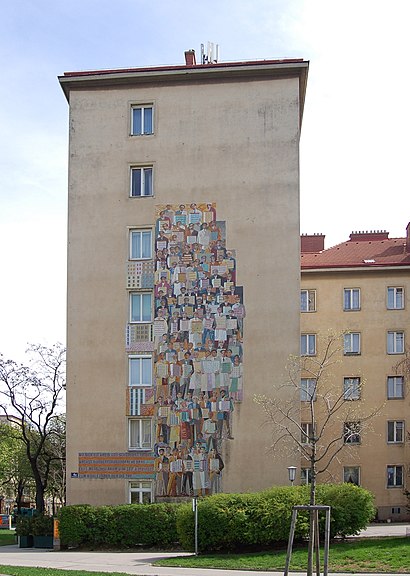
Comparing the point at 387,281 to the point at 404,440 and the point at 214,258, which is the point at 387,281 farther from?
the point at 214,258

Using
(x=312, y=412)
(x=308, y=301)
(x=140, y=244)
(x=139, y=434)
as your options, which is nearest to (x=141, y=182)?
(x=140, y=244)

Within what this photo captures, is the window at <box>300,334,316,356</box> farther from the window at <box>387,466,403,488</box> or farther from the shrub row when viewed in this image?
the shrub row

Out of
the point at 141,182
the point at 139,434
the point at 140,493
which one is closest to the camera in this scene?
the point at 140,493

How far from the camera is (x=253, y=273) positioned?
38.8 m

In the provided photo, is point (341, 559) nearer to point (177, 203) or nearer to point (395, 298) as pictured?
point (177, 203)

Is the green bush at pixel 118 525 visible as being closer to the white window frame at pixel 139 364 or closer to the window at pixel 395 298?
the white window frame at pixel 139 364

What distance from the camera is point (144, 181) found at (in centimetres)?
4041

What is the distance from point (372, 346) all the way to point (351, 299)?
3.07 metres

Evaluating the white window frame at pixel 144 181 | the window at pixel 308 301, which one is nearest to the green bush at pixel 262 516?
the white window frame at pixel 144 181

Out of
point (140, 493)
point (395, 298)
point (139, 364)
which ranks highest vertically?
point (395, 298)

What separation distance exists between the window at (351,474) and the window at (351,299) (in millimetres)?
9333

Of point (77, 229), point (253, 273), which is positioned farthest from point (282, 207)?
point (77, 229)

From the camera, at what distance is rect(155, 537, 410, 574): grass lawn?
25.3 meters

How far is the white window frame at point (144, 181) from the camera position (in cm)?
4022
